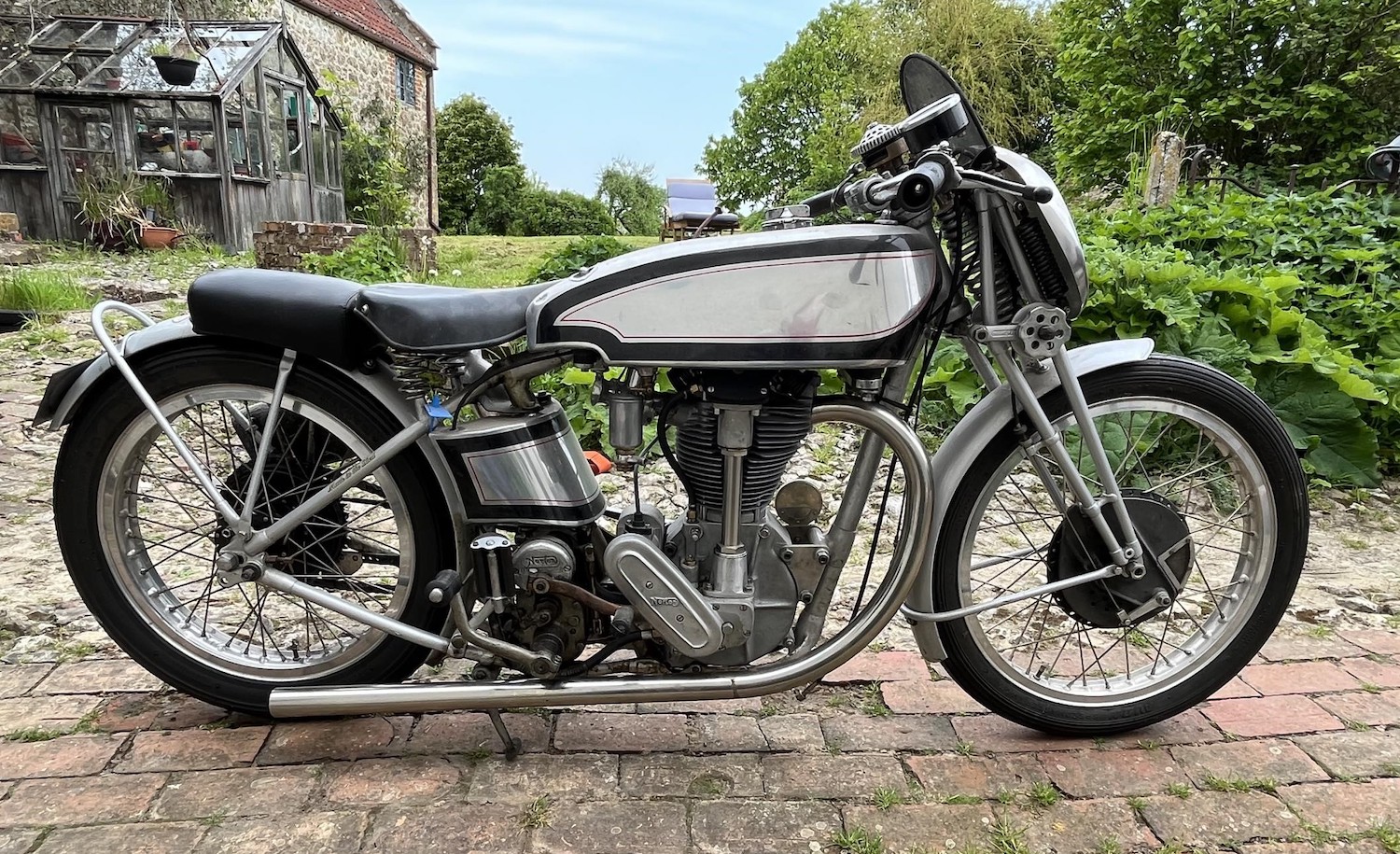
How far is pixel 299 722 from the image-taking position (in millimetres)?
2188

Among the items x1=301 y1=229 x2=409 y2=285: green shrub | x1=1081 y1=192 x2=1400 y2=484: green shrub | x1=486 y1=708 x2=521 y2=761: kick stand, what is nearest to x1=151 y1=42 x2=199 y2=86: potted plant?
x1=301 y1=229 x2=409 y2=285: green shrub

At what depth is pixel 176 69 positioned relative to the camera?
1220 centimetres

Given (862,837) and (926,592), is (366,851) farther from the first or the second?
(926,592)

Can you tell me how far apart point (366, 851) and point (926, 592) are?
1.29 meters

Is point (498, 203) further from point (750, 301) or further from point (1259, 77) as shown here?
point (750, 301)

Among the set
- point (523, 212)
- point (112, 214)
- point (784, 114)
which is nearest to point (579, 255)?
point (112, 214)

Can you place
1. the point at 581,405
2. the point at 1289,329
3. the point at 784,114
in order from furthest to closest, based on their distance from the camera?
1. the point at 784,114
2. the point at 581,405
3. the point at 1289,329

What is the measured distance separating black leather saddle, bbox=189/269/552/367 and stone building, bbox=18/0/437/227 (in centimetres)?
1559

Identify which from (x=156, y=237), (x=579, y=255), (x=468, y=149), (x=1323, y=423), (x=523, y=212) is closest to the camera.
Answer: (x=1323, y=423)

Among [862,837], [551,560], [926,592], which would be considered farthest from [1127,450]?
[551,560]

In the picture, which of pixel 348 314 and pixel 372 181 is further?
pixel 372 181

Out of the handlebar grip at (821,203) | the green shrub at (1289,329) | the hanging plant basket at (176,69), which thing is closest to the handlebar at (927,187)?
the handlebar grip at (821,203)

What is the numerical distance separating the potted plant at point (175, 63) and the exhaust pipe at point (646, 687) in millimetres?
13159

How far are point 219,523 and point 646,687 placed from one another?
3.46 feet
